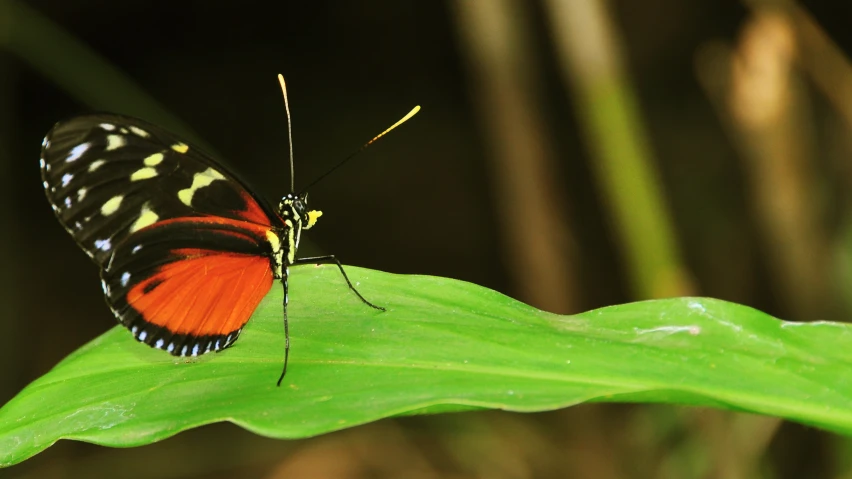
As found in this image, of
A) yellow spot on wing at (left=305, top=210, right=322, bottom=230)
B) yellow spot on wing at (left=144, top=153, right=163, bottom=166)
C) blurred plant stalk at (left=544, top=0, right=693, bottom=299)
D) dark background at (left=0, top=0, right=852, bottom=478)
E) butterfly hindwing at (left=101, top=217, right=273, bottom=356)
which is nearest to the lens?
butterfly hindwing at (left=101, top=217, right=273, bottom=356)

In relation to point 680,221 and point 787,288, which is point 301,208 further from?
point 680,221

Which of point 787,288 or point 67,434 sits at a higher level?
point 67,434

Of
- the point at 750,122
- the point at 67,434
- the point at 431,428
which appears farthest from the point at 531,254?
the point at 67,434

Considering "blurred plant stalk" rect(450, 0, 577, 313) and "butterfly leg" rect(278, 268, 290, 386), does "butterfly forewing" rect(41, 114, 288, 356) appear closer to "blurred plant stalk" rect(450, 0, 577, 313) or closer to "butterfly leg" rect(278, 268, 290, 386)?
"butterfly leg" rect(278, 268, 290, 386)

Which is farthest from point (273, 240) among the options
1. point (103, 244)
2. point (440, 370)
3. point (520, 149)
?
point (520, 149)

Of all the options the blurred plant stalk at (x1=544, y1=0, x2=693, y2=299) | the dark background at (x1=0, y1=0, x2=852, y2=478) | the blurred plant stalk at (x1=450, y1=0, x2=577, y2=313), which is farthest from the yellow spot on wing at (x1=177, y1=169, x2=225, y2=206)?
the dark background at (x1=0, y1=0, x2=852, y2=478)

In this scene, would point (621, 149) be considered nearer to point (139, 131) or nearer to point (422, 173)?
point (139, 131)
